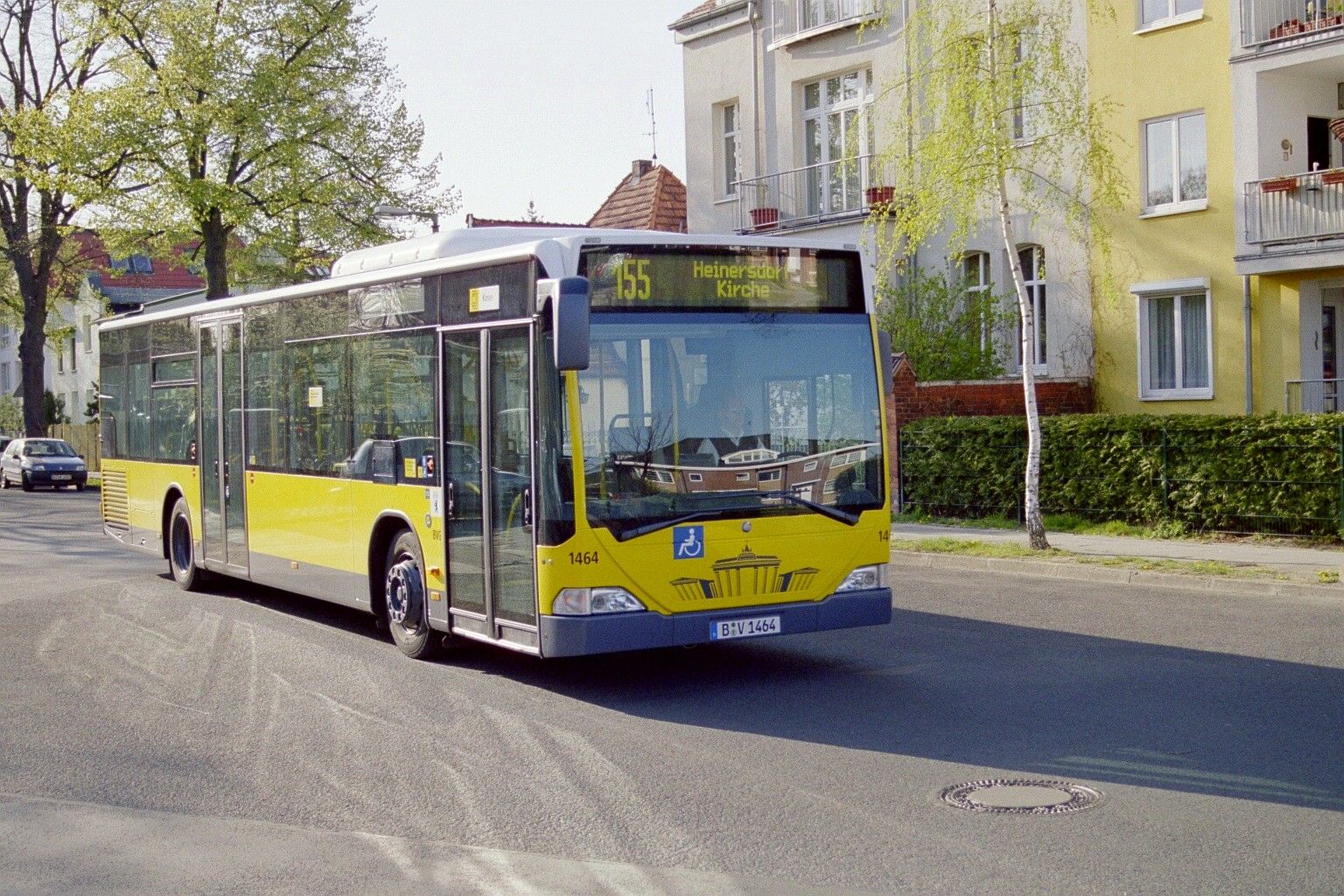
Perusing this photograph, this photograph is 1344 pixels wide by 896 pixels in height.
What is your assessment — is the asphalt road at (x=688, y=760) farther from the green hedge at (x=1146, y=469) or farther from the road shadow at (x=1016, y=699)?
the green hedge at (x=1146, y=469)

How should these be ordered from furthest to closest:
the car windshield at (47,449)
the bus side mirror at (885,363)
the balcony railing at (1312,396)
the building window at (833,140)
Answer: the car windshield at (47,449), the building window at (833,140), the balcony railing at (1312,396), the bus side mirror at (885,363)

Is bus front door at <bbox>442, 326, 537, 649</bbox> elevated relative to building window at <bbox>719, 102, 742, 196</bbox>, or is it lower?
lower

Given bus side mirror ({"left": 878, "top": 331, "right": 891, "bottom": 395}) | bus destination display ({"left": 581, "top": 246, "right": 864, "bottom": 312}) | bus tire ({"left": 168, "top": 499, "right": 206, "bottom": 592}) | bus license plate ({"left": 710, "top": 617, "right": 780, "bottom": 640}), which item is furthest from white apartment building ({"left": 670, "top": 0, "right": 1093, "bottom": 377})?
bus license plate ({"left": 710, "top": 617, "right": 780, "bottom": 640})

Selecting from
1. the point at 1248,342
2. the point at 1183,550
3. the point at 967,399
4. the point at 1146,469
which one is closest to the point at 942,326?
the point at 967,399

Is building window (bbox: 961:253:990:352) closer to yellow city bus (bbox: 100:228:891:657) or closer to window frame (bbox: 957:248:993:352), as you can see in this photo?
window frame (bbox: 957:248:993:352)

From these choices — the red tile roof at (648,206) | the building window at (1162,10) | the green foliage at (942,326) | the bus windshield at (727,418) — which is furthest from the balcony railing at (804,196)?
the bus windshield at (727,418)

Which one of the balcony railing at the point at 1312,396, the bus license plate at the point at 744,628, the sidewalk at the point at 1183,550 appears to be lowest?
the sidewalk at the point at 1183,550

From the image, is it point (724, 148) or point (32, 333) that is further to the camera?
point (32, 333)

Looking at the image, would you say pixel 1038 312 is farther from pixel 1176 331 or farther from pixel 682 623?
pixel 682 623

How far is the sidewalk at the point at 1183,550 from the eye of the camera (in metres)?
15.7

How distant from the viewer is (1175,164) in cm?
2486

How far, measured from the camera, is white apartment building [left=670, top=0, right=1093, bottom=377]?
26484mm

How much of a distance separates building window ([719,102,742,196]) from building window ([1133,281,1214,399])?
10.6 m

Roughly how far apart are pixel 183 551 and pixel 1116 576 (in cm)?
978
